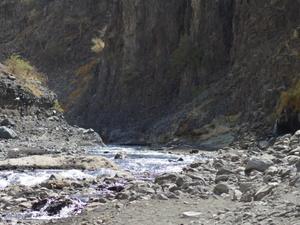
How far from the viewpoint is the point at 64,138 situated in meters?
37.7

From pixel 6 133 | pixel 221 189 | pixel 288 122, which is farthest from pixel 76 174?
pixel 288 122

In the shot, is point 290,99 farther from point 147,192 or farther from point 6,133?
point 147,192

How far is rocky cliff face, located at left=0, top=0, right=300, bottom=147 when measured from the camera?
4500 centimetres

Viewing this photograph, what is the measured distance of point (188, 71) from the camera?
194 feet

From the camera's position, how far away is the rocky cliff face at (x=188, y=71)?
45000 mm

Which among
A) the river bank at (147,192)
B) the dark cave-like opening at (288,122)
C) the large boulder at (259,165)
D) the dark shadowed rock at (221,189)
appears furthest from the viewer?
the dark cave-like opening at (288,122)

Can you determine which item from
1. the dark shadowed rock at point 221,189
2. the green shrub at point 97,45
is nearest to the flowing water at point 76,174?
the dark shadowed rock at point 221,189

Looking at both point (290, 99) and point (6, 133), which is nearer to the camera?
point (6, 133)

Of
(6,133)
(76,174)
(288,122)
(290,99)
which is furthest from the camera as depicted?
(290,99)

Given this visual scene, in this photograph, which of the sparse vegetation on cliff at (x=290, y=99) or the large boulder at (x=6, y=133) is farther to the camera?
the sparse vegetation on cliff at (x=290, y=99)

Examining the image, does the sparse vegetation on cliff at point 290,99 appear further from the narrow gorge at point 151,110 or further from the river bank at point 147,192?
the river bank at point 147,192

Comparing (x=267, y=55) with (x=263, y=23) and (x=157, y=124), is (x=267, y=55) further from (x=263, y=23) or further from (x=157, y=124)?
(x=157, y=124)

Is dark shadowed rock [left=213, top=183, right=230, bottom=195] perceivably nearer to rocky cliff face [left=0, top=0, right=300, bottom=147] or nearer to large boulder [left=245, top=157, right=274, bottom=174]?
large boulder [left=245, top=157, right=274, bottom=174]

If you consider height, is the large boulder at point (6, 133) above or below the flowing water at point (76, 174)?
above
